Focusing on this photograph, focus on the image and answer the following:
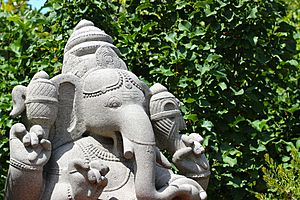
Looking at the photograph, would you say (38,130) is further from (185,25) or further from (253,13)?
(253,13)

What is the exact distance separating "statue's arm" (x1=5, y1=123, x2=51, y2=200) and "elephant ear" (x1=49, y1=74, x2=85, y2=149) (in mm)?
265

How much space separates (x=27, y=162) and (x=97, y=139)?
0.49 m

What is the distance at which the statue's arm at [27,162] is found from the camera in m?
3.83

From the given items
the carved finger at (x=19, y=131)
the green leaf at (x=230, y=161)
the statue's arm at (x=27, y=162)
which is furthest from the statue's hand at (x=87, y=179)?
the green leaf at (x=230, y=161)

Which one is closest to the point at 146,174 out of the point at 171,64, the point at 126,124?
the point at 126,124

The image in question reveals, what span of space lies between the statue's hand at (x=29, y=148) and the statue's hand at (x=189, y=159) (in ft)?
2.56

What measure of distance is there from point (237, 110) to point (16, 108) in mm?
2772

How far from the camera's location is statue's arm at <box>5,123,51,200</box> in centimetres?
383

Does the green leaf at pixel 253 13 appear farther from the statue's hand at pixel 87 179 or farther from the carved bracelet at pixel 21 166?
the carved bracelet at pixel 21 166

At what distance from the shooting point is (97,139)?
4176mm

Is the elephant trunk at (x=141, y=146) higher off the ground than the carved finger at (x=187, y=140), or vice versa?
the elephant trunk at (x=141, y=146)

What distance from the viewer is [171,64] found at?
6.21 metres

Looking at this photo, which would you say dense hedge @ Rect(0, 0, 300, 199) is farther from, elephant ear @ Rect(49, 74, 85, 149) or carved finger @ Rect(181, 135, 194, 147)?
elephant ear @ Rect(49, 74, 85, 149)

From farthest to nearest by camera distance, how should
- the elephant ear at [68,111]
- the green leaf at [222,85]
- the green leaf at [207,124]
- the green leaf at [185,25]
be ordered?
the green leaf at [185,25] < the green leaf at [222,85] < the green leaf at [207,124] < the elephant ear at [68,111]
